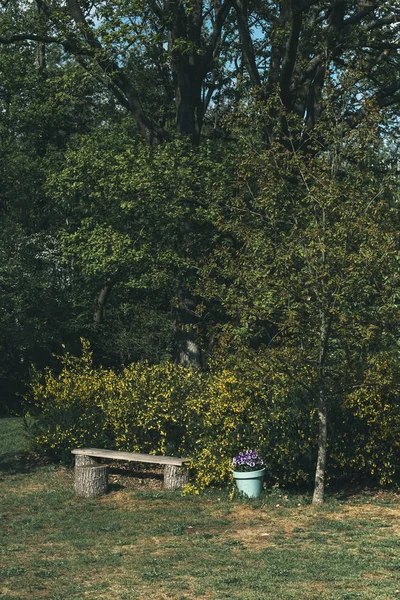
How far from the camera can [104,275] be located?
25.0 m

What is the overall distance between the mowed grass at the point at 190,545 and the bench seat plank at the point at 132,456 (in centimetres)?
45

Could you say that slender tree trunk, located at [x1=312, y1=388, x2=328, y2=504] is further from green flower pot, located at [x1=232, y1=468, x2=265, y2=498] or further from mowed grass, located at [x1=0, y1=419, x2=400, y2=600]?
green flower pot, located at [x1=232, y1=468, x2=265, y2=498]

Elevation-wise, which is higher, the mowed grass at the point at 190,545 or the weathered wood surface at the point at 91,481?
the weathered wood surface at the point at 91,481

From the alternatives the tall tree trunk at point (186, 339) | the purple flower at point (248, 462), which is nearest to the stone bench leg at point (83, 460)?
the purple flower at point (248, 462)

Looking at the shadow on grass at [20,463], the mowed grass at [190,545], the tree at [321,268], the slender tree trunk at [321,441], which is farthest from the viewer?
the shadow on grass at [20,463]

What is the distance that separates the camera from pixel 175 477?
1223 cm

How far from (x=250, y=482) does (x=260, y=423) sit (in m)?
0.82

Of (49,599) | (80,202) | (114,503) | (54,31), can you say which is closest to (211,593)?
(49,599)

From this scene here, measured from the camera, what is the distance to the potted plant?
1130 cm

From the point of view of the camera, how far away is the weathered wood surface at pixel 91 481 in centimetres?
1200

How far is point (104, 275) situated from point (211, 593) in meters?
18.4

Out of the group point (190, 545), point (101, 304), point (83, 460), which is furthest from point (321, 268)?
point (101, 304)

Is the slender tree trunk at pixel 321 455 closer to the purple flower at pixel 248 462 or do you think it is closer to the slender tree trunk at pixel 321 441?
the slender tree trunk at pixel 321 441

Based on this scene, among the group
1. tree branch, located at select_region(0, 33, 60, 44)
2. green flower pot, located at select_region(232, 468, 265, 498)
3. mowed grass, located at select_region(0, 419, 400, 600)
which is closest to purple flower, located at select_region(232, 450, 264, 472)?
green flower pot, located at select_region(232, 468, 265, 498)
